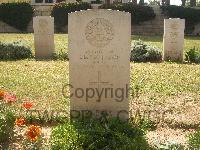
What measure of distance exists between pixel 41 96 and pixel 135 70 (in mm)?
4622

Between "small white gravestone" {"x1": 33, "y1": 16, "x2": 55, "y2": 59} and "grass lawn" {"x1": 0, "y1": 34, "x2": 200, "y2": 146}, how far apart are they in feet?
3.32

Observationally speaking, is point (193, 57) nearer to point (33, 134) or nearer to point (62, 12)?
point (33, 134)

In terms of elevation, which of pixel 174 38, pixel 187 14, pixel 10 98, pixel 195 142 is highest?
pixel 187 14

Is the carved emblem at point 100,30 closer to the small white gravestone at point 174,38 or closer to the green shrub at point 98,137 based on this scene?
the green shrub at point 98,137

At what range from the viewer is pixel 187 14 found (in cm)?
3488

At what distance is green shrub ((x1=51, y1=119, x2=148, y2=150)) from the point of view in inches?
218

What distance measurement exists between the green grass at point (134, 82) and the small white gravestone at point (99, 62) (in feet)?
5.45

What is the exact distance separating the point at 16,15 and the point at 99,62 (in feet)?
93.2

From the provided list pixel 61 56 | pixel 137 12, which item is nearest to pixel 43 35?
pixel 61 56

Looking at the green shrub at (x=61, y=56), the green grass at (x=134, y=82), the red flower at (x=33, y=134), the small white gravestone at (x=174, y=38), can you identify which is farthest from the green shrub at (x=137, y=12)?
the red flower at (x=33, y=134)

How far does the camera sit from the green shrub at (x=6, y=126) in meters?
6.04

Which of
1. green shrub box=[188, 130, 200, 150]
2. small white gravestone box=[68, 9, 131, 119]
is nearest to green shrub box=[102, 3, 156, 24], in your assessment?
small white gravestone box=[68, 9, 131, 119]

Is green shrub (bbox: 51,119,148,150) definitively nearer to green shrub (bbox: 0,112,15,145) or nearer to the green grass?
green shrub (bbox: 0,112,15,145)

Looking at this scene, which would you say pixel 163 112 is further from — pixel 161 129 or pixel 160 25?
pixel 160 25
